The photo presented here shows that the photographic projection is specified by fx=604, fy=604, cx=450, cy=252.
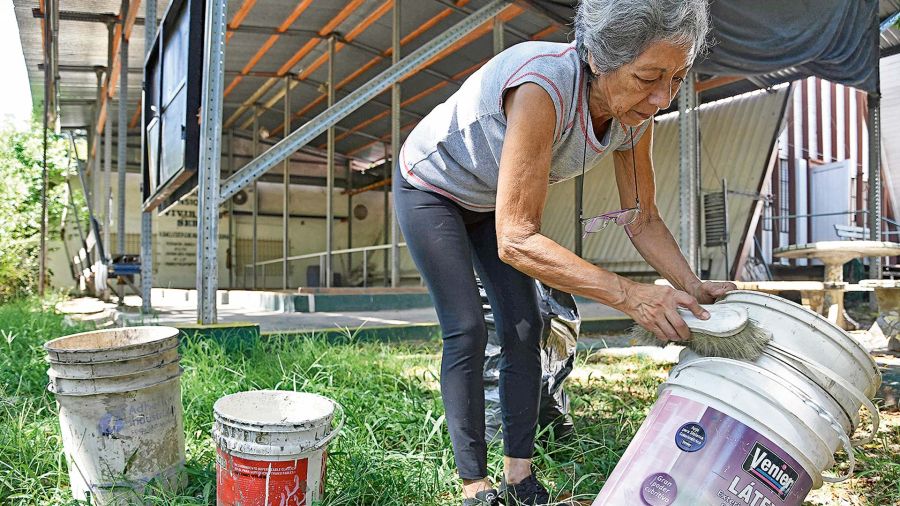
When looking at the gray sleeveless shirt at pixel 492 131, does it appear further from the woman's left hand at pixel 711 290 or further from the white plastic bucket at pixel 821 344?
the white plastic bucket at pixel 821 344

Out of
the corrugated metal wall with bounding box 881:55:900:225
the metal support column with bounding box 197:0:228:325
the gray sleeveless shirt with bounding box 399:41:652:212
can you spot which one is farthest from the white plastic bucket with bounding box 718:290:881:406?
the corrugated metal wall with bounding box 881:55:900:225

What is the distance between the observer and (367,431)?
6.64 feet

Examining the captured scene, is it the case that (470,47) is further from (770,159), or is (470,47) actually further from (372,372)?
(372,372)

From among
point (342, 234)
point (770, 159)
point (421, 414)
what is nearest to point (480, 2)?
point (770, 159)

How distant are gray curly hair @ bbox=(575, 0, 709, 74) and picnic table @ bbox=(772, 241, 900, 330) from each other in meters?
3.97

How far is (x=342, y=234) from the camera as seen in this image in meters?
16.9

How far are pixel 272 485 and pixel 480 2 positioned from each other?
24.2 feet

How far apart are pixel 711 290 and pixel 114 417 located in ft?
5.04

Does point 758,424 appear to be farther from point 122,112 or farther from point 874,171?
point 874,171

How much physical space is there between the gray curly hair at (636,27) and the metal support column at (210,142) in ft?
8.52

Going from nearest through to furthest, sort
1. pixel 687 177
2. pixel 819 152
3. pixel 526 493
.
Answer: pixel 526 493
pixel 687 177
pixel 819 152

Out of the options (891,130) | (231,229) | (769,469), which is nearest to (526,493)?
(769,469)

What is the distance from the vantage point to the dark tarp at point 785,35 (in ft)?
16.3

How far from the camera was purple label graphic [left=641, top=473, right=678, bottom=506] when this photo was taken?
110 cm
